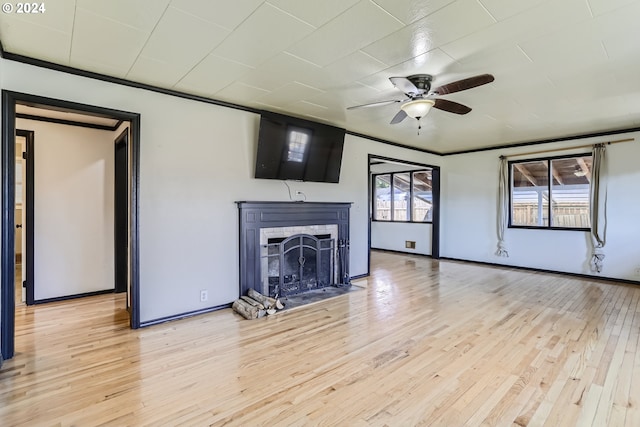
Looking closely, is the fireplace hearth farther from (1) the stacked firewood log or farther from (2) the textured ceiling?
(2) the textured ceiling

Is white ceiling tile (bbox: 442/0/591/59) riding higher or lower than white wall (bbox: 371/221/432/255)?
higher

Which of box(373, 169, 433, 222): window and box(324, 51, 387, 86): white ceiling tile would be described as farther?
box(373, 169, 433, 222): window

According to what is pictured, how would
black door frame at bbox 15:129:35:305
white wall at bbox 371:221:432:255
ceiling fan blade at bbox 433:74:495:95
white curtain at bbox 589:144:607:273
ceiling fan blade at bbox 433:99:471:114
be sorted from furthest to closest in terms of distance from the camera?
white wall at bbox 371:221:432:255 → white curtain at bbox 589:144:607:273 → black door frame at bbox 15:129:35:305 → ceiling fan blade at bbox 433:99:471:114 → ceiling fan blade at bbox 433:74:495:95

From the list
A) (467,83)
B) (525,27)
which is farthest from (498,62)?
(525,27)

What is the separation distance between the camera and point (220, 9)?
2.03 m

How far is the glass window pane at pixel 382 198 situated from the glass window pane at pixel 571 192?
383 cm

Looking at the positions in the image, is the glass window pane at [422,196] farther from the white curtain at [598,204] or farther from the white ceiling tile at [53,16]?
the white ceiling tile at [53,16]

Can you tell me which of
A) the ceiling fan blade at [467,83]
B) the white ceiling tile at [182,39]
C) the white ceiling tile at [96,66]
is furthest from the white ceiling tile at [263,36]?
the ceiling fan blade at [467,83]

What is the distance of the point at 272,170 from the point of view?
4.18 m

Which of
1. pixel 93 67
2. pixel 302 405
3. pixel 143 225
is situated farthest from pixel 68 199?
pixel 302 405

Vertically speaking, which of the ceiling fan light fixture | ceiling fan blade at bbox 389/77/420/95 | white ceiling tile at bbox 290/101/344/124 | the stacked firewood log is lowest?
the stacked firewood log

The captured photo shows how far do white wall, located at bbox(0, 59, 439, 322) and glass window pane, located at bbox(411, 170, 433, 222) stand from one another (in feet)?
16.6

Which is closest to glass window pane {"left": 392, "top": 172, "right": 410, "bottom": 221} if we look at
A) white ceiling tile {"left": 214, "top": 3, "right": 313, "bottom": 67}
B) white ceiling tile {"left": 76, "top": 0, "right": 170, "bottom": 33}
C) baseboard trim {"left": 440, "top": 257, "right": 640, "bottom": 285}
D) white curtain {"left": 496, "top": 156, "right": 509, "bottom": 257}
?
baseboard trim {"left": 440, "top": 257, "right": 640, "bottom": 285}

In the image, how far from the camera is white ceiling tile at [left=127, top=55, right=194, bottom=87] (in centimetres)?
280
